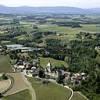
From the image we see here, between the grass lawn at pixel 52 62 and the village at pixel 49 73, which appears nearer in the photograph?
the village at pixel 49 73

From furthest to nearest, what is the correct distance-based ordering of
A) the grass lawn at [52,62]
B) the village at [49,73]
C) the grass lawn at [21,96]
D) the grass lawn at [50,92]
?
the grass lawn at [52,62], the village at [49,73], the grass lawn at [50,92], the grass lawn at [21,96]

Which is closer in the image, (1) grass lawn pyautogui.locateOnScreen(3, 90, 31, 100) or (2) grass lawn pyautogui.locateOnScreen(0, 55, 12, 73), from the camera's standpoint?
(1) grass lawn pyautogui.locateOnScreen(3, 90, 31, 100)

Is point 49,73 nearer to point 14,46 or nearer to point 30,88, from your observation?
point 30,88

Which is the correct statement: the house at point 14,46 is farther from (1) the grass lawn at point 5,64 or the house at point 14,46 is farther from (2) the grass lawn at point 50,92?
(2) the grass lawn at point 50,92

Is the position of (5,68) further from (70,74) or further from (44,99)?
(44,99)

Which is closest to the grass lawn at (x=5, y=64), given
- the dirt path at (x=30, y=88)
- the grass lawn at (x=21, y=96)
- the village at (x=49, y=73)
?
the village at (x=49, y=73)

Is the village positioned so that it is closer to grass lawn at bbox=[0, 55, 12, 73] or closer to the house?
grass lawn at bbox=[0, 55, 12, 73]

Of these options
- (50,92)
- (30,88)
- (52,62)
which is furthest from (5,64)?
(50,92)

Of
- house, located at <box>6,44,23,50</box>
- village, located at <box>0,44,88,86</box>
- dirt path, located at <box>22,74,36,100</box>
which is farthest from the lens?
house, located at <box>6,44,23,50</box>

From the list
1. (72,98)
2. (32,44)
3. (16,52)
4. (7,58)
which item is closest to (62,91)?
(72,98)

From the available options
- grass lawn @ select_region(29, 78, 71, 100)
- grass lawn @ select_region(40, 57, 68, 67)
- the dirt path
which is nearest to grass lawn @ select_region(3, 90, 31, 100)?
the dirt path
